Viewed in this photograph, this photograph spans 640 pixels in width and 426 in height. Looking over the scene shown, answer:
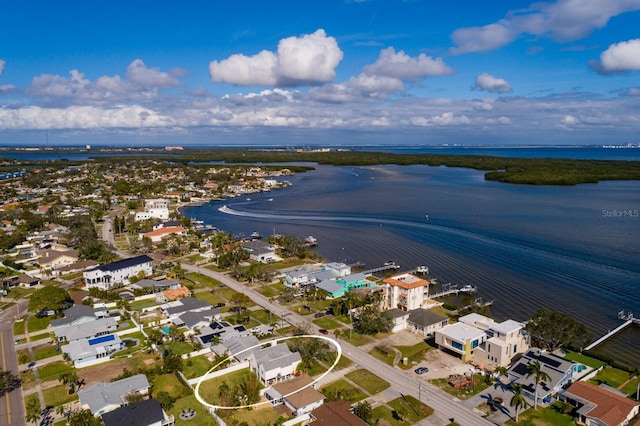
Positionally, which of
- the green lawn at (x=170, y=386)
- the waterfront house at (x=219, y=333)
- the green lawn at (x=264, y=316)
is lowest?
the green lawn at (x=170, y=386)

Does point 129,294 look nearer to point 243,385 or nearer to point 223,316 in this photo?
point 223,316

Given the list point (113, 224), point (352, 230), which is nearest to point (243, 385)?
point (352, 230)

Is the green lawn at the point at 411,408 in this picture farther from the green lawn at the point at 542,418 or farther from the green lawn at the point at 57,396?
the green lawn at the point at 57,396

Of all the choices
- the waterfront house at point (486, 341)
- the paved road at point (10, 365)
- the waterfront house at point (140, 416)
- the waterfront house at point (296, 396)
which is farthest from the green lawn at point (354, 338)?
the paved road at point (10, 365)

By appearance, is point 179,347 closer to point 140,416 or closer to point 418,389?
point 140,416

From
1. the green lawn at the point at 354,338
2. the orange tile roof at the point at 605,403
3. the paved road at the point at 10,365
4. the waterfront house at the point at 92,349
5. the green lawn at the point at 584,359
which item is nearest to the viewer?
the orange tile roof at the point at 605,403

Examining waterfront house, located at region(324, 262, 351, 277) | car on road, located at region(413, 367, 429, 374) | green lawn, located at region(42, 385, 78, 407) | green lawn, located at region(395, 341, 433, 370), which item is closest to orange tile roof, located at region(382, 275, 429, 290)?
green lawn, located at region(395, 341, 433, 370)
